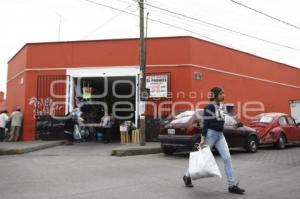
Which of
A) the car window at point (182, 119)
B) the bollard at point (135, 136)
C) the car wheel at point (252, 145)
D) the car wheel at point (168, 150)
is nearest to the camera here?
the car window at point (182, 119)

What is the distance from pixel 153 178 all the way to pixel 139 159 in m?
3.81

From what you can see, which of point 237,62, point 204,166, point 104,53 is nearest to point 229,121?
point 204,166

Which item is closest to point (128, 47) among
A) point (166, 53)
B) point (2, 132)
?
point (166, 53)

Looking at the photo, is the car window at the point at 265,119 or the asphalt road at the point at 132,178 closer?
the asphalt road at the point at 132,178

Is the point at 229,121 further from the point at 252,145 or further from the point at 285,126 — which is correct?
the point at 285,126

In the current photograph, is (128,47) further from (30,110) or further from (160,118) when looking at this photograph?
(30,110)

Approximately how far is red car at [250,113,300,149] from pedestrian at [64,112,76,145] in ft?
25.1

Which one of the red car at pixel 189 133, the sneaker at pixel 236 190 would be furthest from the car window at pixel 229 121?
the sneaker at pixel 236 190

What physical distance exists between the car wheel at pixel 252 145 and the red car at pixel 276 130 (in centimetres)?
111

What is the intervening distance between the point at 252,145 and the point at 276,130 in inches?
80.0

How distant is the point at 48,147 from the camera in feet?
55.8

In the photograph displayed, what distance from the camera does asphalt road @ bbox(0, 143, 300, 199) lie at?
7387 mm

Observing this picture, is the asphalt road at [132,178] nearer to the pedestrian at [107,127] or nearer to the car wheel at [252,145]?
the car wheel at [252,145]

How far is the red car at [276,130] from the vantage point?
1655 cm
